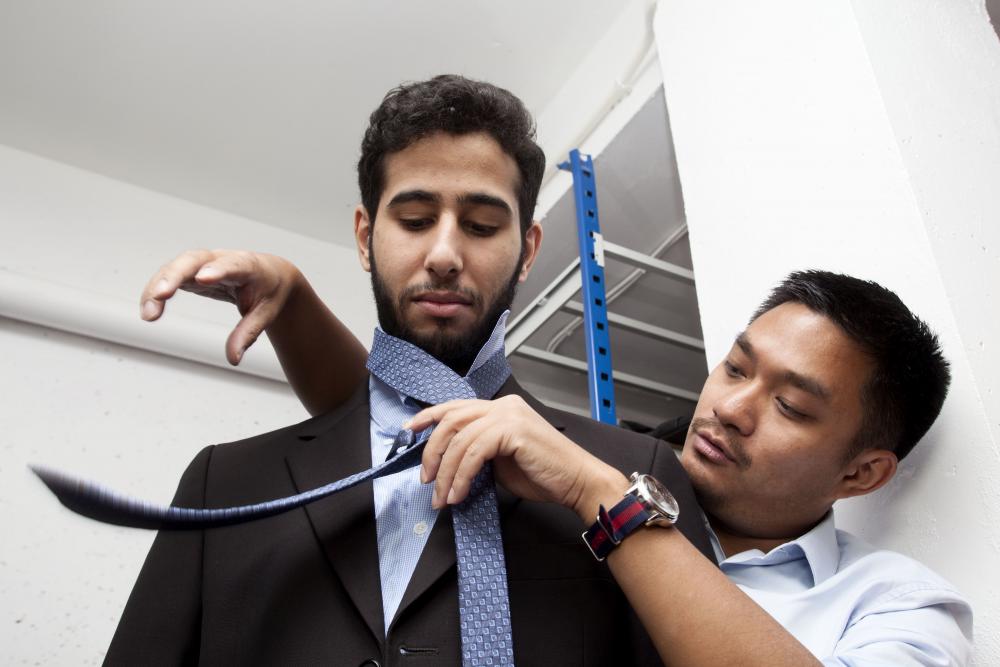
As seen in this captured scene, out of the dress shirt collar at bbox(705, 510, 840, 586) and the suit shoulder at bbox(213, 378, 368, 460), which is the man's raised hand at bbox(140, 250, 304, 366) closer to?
the suit shoulder at bbox(213, 378, 368, 460)

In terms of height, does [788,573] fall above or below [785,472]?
below

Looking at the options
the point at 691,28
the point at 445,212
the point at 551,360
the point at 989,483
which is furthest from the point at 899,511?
the point at 551,360

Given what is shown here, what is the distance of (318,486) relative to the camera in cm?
81

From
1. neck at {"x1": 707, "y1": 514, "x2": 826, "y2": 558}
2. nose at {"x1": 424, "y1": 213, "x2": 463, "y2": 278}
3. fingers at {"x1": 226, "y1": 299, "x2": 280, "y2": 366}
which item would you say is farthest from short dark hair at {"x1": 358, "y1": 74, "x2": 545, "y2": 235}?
neck at {"x1": 707, "y1": 514, "x2": 826, "y2": 558}

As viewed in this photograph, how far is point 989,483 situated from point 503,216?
24.4 inches

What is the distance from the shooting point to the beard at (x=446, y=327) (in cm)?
89

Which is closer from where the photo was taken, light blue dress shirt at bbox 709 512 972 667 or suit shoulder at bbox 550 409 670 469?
light blue dress shirt at bbox 709 512 972 667

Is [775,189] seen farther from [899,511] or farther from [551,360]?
[551,360]

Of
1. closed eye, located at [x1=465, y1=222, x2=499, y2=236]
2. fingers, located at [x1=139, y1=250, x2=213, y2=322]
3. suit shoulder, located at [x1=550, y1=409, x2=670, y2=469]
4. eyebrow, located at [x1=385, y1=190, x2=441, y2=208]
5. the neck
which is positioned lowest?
the neck

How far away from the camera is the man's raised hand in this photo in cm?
70

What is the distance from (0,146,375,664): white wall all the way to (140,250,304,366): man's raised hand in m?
1.65

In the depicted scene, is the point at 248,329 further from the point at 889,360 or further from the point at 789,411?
the point at 889,360

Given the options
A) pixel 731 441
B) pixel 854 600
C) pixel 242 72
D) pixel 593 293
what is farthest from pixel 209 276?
pixel 242 72

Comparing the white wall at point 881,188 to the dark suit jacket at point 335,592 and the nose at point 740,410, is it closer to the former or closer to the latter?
the nose at point 740,410
